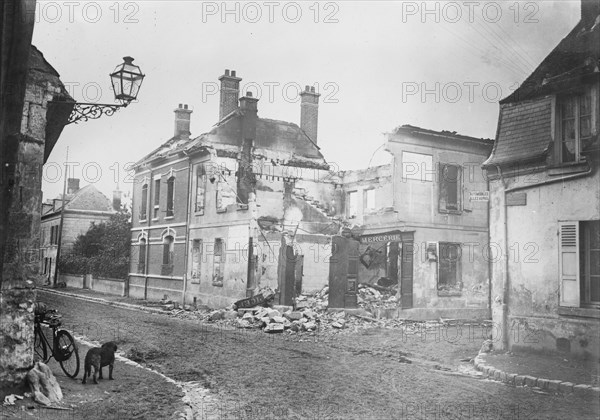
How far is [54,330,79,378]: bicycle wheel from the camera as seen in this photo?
26.5ft

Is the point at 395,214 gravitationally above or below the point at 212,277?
above

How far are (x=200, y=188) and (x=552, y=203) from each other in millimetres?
15183

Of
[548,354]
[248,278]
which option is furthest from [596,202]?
[248,278]

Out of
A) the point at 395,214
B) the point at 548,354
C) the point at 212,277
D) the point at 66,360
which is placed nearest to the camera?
Answer: the point at 66,360

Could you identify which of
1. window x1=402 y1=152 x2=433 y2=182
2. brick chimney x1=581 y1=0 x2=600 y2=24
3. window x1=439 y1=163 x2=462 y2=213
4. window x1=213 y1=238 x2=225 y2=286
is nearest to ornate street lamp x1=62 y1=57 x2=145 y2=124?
brick chimney x1=581 y1=0 x2=600 y2=24

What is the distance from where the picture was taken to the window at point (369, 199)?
92.8ft

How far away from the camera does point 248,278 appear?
20984mm

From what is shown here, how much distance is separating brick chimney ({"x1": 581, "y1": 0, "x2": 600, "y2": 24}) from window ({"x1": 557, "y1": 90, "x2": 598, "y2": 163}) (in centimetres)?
126

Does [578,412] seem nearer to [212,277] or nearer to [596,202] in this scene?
[596,202]

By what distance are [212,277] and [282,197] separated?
456 cm

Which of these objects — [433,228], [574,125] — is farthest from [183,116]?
[433,228]

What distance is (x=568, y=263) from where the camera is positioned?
1023 cm

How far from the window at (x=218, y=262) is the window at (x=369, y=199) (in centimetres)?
886

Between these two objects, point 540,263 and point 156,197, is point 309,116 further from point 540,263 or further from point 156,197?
point 540,263
